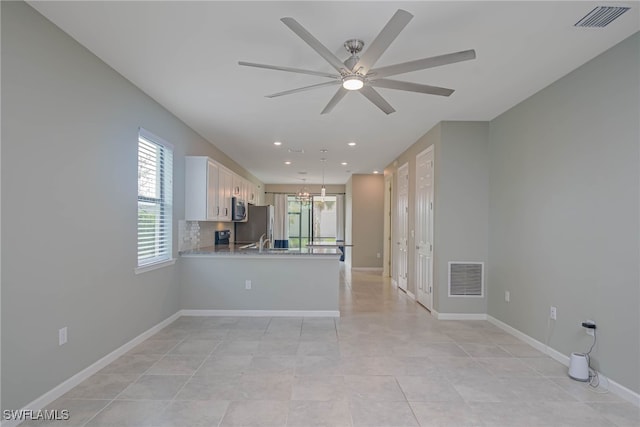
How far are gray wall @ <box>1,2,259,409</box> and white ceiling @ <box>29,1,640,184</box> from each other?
0.84 feet

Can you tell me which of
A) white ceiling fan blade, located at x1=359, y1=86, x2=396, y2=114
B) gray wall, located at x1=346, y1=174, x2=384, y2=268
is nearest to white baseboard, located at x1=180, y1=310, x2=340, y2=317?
white ceiling fan blade, located at x1=359, y1=86, x2=396, y2=114

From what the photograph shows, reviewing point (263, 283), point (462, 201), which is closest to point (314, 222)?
point (263, 283)

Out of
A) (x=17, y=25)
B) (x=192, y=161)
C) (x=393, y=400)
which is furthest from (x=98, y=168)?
(x=393, y=400)

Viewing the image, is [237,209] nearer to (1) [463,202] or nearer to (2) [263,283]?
(2) [263,283]

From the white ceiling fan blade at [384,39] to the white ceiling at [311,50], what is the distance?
0.35m

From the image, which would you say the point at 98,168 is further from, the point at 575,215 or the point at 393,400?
the point at 575,215

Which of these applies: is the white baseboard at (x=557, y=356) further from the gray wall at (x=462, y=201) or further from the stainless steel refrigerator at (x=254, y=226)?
the stainless steel refrigerator at (x=254, y=226)

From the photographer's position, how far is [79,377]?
261 cm

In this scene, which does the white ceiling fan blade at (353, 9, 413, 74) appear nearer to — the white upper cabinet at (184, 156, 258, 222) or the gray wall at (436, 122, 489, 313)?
the gray wall at (436, 122, 489, 313)

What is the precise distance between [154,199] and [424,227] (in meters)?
3.82

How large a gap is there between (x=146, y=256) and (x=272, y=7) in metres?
2.92

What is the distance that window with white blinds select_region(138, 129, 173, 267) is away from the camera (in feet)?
11.8

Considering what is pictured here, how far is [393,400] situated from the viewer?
7.88 ft

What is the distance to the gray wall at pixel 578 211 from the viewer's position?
248 cm
